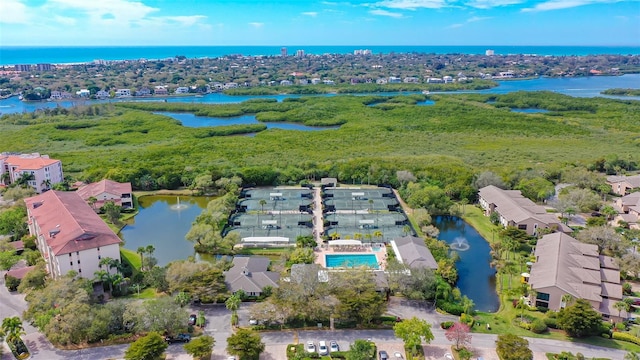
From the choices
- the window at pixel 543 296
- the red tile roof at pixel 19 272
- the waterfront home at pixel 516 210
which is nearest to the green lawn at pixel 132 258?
the red tile roof at pixel 19 272

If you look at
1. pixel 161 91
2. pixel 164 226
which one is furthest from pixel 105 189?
pixel 161 91

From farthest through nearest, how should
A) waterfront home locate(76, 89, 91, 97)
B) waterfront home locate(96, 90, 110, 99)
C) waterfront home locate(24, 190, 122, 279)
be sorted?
waterfront home locate(96, 90, 110, 99) < waterfront home locate(76, 89, 91, 97) < waterfront home locate(24, 190, 122, 279)

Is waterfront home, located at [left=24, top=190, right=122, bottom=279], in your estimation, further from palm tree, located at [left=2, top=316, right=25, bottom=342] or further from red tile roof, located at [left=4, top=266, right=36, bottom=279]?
palm tree, located at [left=2, top=316, right=25, bottom=342]

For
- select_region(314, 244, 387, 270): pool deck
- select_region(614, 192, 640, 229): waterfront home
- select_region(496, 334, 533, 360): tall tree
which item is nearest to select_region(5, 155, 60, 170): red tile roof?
select_region(314, 244, 387, 270): pool deck

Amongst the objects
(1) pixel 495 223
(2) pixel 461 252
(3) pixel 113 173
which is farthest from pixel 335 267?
(3) pixel 113 173

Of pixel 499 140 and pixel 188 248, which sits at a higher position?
pixel 499 140

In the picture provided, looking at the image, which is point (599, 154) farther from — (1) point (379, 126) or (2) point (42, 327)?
(2) point (42, 327)
